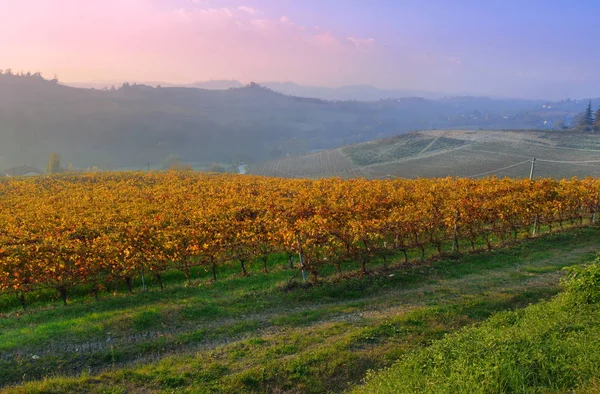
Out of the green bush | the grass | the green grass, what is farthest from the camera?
the green bush

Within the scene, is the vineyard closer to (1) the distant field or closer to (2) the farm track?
(2) the farm track

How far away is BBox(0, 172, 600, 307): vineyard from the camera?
525 inches

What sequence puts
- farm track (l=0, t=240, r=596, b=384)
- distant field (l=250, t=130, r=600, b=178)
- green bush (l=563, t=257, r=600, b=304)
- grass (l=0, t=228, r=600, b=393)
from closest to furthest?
grass (l=0, t=228, r=600, b=393) < green bush (l=563, t=257, r=600, b=304) < farm track (l=0, t=240, r=596, b=384) < distant field (l=250, t=130, r=600, b=178)

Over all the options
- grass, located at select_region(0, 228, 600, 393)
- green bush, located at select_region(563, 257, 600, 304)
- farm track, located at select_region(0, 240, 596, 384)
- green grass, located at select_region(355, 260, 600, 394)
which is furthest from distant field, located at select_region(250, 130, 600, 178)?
green grass, located at select_region(355, 260, 600, 394)

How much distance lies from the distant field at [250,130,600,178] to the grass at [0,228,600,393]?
49058 mm

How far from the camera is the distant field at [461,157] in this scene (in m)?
58.6

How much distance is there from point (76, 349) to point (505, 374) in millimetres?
9243

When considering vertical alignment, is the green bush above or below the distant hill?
below

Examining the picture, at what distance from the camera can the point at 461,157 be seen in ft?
234

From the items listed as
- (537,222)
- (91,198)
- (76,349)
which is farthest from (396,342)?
(91,198)

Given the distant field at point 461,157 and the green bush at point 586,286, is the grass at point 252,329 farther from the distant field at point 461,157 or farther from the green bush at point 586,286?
the distant field at point 461,157

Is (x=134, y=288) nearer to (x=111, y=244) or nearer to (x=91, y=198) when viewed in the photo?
(x=111, y=244)

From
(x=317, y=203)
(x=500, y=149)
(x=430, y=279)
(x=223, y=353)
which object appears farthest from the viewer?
(x=500, y=149)

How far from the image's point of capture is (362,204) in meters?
17.7
